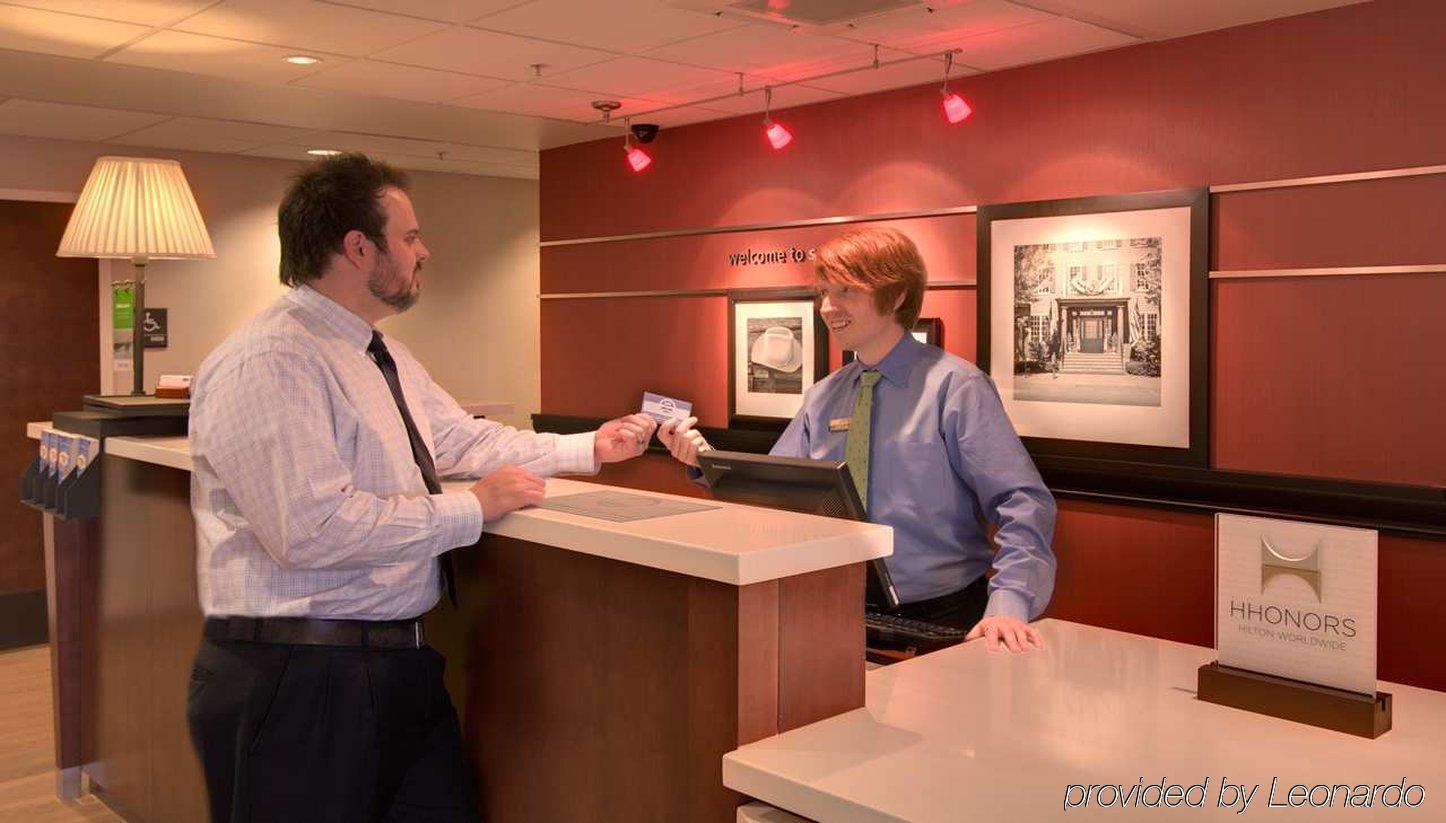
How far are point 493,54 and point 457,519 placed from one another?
333 centimetres

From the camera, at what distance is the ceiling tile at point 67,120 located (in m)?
6.66

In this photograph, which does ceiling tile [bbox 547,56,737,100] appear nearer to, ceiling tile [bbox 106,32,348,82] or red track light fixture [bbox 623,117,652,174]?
red track light fixture [bbox 623,117,652,174]

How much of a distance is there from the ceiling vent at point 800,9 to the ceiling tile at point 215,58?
185 cm

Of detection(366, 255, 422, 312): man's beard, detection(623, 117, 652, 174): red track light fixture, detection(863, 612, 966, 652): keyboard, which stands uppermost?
detection(623, 117, 652, 174): red track light fixture

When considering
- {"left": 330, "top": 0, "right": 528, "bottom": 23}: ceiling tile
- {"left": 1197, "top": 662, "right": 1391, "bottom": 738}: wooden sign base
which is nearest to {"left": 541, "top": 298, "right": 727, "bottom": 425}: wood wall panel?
{"left": 330, "top": 0, "right": 528, "bottom": 23}: ceiling tile

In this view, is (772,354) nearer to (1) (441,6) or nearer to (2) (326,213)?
(1) (441,6)

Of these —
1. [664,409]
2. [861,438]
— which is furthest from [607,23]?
[664,409]

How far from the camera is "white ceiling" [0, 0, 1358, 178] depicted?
4426 mm

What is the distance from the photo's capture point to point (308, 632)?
2.31 metres

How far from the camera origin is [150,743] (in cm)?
387

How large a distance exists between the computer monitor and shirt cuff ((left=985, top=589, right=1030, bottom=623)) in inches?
9.7

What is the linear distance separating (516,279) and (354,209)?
7747 millimetres

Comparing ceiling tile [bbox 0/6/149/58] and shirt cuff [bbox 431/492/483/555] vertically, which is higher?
ceiling tile [bbox 0/6/149/58]

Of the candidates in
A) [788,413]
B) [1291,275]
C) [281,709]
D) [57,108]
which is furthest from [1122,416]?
[57,108]
